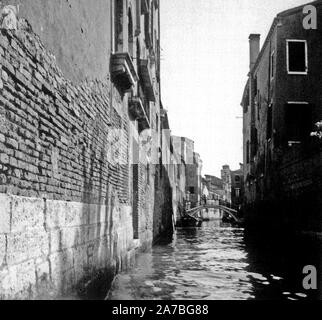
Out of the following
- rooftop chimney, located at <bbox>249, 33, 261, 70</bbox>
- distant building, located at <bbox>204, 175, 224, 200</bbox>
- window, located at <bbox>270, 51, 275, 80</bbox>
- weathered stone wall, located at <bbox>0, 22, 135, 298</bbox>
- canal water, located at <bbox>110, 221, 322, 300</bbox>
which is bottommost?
canal water, located at <bbox>110, 221, 322, 300</bbox>

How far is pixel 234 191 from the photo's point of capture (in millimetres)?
53312

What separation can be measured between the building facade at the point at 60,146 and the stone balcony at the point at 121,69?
0.06ft

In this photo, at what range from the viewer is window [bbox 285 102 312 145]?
607 inches

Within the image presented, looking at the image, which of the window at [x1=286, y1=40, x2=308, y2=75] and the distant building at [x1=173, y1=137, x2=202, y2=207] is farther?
the distant building at [x1=173, y1=137, x2=202, y2=207]

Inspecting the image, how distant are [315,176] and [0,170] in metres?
8.22

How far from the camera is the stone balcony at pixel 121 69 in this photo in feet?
24.0

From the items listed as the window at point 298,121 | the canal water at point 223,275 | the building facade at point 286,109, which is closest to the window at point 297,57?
the building facade at point 286,109

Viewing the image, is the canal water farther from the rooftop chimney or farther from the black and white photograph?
Answer: the rooftop chimney

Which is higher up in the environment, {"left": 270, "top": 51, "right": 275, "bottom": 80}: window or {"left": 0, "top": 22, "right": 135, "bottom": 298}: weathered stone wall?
{"left": 270, "top": 51, "right": 275, "bottom": 80}: window

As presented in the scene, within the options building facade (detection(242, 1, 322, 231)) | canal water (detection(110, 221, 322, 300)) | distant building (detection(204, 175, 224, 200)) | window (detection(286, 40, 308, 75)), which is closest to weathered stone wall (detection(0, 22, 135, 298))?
canal water (detection(110, 221, 322, 300))

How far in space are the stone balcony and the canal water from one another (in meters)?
3.52

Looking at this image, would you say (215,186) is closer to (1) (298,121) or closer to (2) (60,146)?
(1) (298,121)

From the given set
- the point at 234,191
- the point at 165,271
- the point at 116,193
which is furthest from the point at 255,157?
the point at 234,191

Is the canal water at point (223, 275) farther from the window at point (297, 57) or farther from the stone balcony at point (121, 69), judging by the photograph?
the window at point (297, 57)
